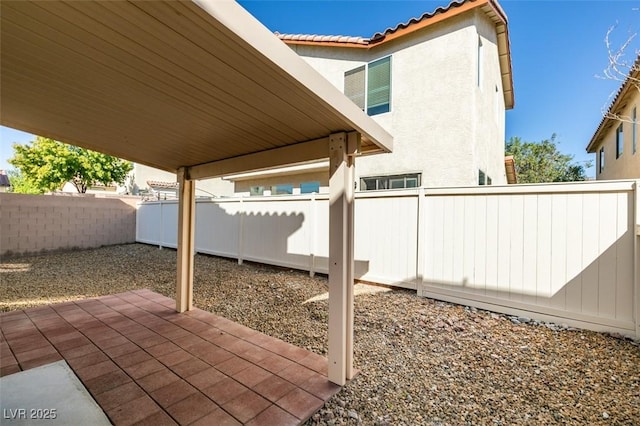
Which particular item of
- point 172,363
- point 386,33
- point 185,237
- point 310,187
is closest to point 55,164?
point 310,187

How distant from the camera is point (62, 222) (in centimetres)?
1011

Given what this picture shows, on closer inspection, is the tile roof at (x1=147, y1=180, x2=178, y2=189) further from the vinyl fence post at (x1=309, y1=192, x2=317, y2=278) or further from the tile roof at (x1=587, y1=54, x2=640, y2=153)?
the tile roof at (x1=587, y1=54, x2=640, y2=153)

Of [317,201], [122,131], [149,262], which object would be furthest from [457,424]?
[149,262]

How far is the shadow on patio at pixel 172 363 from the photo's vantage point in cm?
232

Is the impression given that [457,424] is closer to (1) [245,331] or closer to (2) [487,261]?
(1) [245,331]

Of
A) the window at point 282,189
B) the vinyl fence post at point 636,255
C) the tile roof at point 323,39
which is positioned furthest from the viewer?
the window at point 282,189

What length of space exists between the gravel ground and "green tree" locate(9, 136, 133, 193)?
12.5m

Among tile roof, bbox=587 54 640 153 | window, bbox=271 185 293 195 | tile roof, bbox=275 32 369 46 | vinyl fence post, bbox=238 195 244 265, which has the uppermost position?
tile roof, bbox=275 32 369 46

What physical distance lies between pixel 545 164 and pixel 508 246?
93.4 feet

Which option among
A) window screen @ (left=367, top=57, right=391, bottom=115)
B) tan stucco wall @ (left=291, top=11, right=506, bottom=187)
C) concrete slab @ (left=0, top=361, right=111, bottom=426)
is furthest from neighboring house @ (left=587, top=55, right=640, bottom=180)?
concrete slab @ (left=0, top=361, right=111, bottom=426)

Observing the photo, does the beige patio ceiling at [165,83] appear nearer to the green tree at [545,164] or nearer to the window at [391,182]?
the window at [391,182]

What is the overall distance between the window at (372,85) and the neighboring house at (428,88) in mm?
28

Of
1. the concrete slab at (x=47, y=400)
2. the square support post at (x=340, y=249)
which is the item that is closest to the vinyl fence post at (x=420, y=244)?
the square support post at (x=340, y=249)

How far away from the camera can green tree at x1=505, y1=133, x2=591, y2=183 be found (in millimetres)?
25277
